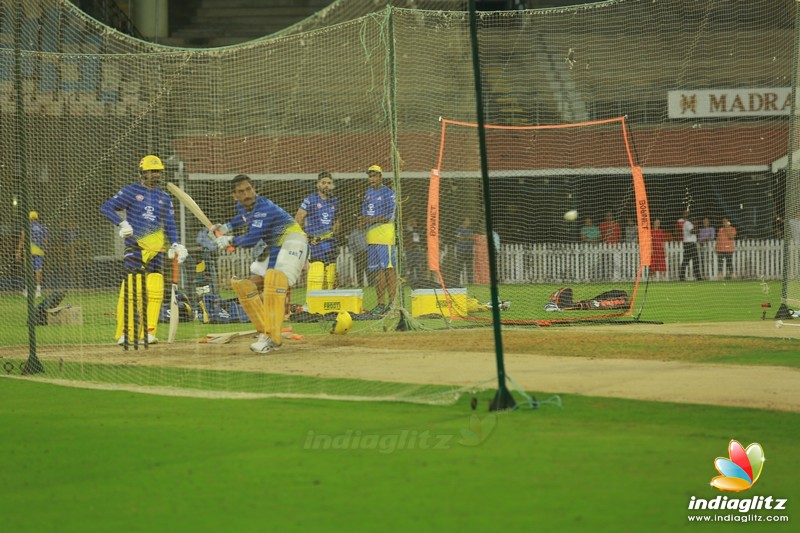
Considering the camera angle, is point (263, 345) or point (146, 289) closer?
point (263, 345)

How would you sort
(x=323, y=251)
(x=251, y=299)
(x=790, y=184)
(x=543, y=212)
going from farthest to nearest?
(x=543, y=212)
(x=323, y=251)
(x=790, y=184)
(x=251, y=299)

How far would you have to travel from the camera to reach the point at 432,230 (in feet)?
53.5

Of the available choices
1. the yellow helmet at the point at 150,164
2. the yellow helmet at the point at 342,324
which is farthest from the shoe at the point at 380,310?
the yellow helmet at the point at 150,164

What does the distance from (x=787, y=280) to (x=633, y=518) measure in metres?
13.5

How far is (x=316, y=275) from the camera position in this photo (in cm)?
1844

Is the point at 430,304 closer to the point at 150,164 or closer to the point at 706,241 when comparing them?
the point at 150,164

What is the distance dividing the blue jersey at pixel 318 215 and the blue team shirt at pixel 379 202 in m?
1.09

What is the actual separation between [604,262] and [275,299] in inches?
696

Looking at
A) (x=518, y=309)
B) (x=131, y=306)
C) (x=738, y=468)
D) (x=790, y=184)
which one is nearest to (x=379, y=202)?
(x=518, y=309)

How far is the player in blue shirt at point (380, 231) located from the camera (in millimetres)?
16859

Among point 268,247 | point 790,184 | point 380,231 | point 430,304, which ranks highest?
point 790,184

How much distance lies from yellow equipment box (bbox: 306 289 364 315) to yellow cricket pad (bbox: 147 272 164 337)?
418cm

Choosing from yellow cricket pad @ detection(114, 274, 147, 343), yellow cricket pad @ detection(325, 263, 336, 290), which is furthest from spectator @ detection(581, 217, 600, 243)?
yellow cricket pad @ detection(114, 274, 147, 343)

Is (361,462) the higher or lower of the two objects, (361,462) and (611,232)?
the lower
